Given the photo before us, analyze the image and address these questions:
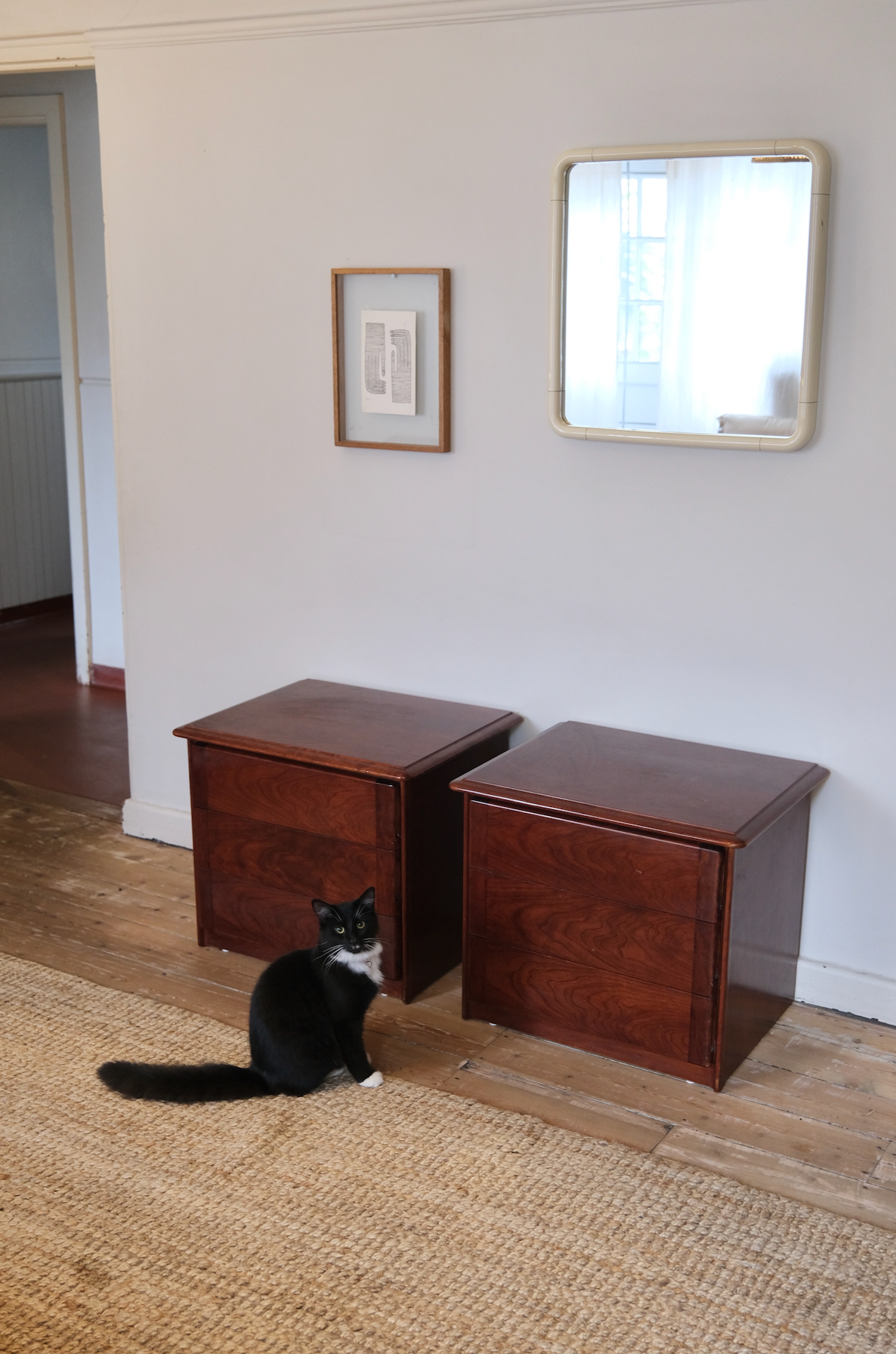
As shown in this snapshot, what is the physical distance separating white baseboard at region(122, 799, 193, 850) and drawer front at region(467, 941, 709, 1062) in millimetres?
1250

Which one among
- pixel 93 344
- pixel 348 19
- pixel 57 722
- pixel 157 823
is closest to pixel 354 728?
pixel 157 823

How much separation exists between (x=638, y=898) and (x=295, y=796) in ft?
2.72

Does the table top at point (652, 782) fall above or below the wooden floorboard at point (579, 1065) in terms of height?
above

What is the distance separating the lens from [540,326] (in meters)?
2.90

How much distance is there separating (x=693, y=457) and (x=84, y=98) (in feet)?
10.3

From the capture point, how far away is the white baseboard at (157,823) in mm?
3688

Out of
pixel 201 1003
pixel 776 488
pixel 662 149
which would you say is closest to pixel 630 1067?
pixel 201 1003

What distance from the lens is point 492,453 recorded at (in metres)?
3.03

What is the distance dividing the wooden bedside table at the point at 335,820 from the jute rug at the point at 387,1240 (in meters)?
0.45

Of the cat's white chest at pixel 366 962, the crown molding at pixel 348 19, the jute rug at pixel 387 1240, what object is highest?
the crown molding at pixel 348 19

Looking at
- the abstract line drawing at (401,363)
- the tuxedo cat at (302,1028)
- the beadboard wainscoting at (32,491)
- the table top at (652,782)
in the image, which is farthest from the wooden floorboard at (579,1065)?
the beadboard wainscoting at (32,491)

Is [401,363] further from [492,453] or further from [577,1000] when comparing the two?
[577,1000]

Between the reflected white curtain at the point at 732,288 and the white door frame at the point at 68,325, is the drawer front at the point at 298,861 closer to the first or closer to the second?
the reflected white curtain at the point at 732,288

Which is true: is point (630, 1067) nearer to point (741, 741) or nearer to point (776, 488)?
point (741, 741)
